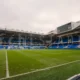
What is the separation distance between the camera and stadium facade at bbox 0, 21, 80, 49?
201 feet

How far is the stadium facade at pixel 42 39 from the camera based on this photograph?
61.3m

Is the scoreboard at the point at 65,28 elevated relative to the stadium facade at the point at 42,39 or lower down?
elevated

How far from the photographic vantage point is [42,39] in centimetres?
→ 8094

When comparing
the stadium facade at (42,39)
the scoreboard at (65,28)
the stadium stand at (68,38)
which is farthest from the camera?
the scoreboard at (65,28)

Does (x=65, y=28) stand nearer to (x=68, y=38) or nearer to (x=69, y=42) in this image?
(x=68, y=38)

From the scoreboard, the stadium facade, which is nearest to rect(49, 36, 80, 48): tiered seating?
the stadium facade

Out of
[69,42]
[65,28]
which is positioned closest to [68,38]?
[69,42]

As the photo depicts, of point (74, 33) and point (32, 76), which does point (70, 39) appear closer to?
point (74, 33)

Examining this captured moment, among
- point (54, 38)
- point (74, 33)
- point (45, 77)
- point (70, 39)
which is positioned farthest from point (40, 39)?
point (45, 77)

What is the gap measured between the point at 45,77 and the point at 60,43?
65450 millimetres

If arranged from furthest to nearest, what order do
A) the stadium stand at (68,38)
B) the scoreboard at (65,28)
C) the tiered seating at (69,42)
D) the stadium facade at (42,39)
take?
the scoreboard at (65,28), the stadium facade at (42,39), the tiered seating at (69,42), the stadium stand at (68,38)

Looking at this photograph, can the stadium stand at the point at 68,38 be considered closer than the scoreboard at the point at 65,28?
Yes

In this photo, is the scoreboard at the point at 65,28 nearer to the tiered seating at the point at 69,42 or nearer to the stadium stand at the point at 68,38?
the stadium stand at the point at 68,38

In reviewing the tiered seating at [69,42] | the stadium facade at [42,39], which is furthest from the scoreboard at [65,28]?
the tiered seating at [69,42]
